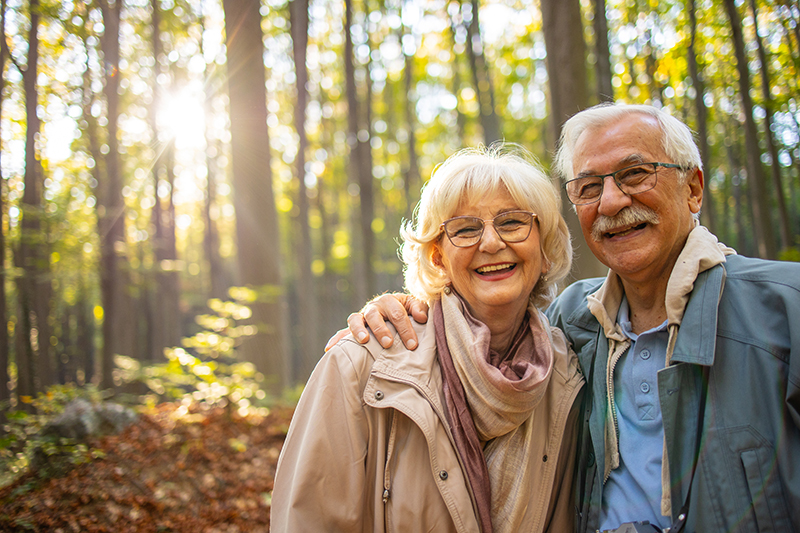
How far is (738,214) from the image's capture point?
16.7 m

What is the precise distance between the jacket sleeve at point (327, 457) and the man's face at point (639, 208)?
1.33 meters

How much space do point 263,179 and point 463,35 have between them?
9.08 meters

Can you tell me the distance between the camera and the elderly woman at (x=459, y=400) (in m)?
1.82

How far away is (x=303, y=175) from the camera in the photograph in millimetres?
14742

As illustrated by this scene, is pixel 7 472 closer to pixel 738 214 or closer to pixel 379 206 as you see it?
pixel 738 214

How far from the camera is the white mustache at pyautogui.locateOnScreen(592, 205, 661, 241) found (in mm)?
2119

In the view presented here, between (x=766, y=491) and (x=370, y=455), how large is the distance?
1420 mm

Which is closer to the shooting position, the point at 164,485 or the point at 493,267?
the point at 493,267

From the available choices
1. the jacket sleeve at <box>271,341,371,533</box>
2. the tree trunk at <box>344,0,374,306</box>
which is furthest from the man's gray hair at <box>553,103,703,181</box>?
the tree trunk at <box>344,0,374,306</box>

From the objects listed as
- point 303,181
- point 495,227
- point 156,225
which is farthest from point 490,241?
point 156,225

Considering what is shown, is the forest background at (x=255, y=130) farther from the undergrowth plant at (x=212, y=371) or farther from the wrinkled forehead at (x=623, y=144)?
the wrinkled forehead at (x=623, y=144)

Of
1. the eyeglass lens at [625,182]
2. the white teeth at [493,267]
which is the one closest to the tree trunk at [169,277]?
the white teeth at [493,267]

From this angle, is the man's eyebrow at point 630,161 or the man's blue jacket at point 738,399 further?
the man's eyebrow at point 630,161

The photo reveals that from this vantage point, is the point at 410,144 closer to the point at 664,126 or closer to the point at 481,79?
the point at 481,79
